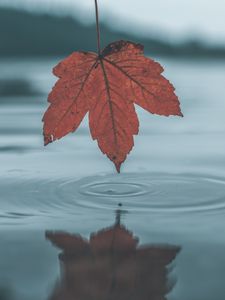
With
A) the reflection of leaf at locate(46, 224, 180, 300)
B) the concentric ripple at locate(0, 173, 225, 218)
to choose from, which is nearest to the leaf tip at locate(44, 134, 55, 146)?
the reflection of leaf at locate(46, 224, 180, 300)

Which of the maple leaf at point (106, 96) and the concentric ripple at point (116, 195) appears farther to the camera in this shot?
the concentric ripple at point (116, 195)

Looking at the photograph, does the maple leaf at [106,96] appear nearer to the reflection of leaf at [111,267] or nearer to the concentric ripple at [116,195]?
the reflection of leaf at [111,267]

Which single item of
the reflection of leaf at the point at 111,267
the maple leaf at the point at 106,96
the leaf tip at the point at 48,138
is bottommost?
the reflection of leaf at the point at 111,267

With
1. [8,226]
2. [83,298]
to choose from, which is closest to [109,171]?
[8,226]

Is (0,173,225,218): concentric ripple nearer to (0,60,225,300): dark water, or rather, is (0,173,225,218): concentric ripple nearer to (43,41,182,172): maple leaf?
(0,60,225,300): dark water

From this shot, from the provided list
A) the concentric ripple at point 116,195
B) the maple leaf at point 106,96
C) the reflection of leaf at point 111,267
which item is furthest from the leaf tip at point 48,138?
the concentric ripple at point 116,195

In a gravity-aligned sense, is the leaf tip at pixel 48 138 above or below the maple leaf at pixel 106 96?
below

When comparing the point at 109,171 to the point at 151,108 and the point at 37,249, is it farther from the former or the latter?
the point at 151,108
